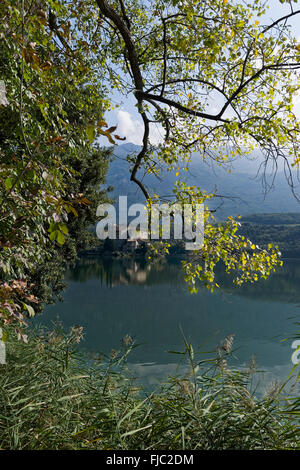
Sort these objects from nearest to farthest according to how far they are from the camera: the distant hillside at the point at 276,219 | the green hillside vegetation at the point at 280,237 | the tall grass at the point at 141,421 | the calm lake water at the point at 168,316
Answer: the tall grass at the point at 141,421 < the calm lake water at the point at 168,316 < the green hillside vegetation at the point at 280,237 < the distant hillside at the point at 276,219

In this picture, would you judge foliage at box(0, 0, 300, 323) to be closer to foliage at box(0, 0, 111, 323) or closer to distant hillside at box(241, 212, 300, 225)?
foliage at box(0, 0, 111, 323)

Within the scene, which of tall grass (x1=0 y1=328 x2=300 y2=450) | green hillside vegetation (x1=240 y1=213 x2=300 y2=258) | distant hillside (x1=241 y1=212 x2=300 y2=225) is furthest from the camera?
distant hillside (x1=241 y1=212 x2=300 y2=225)

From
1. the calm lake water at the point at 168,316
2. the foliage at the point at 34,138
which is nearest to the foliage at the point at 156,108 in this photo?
the foliage at the point at 34,138

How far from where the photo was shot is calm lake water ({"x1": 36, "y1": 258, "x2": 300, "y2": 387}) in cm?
2006

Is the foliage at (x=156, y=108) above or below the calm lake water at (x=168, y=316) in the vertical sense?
above

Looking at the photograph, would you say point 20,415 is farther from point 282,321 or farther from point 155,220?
point 282,321

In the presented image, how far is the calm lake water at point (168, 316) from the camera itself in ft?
65.8

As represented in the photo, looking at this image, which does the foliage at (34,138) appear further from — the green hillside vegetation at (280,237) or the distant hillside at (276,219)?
the distant hillside at (276,219)

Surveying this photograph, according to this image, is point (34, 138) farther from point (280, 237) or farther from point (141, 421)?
point (280, 237)

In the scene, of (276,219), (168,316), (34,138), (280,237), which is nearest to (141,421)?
(34,138)

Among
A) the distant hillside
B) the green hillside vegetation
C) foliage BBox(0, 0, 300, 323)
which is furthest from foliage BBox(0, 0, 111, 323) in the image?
the distant hillside

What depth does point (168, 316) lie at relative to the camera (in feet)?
101
